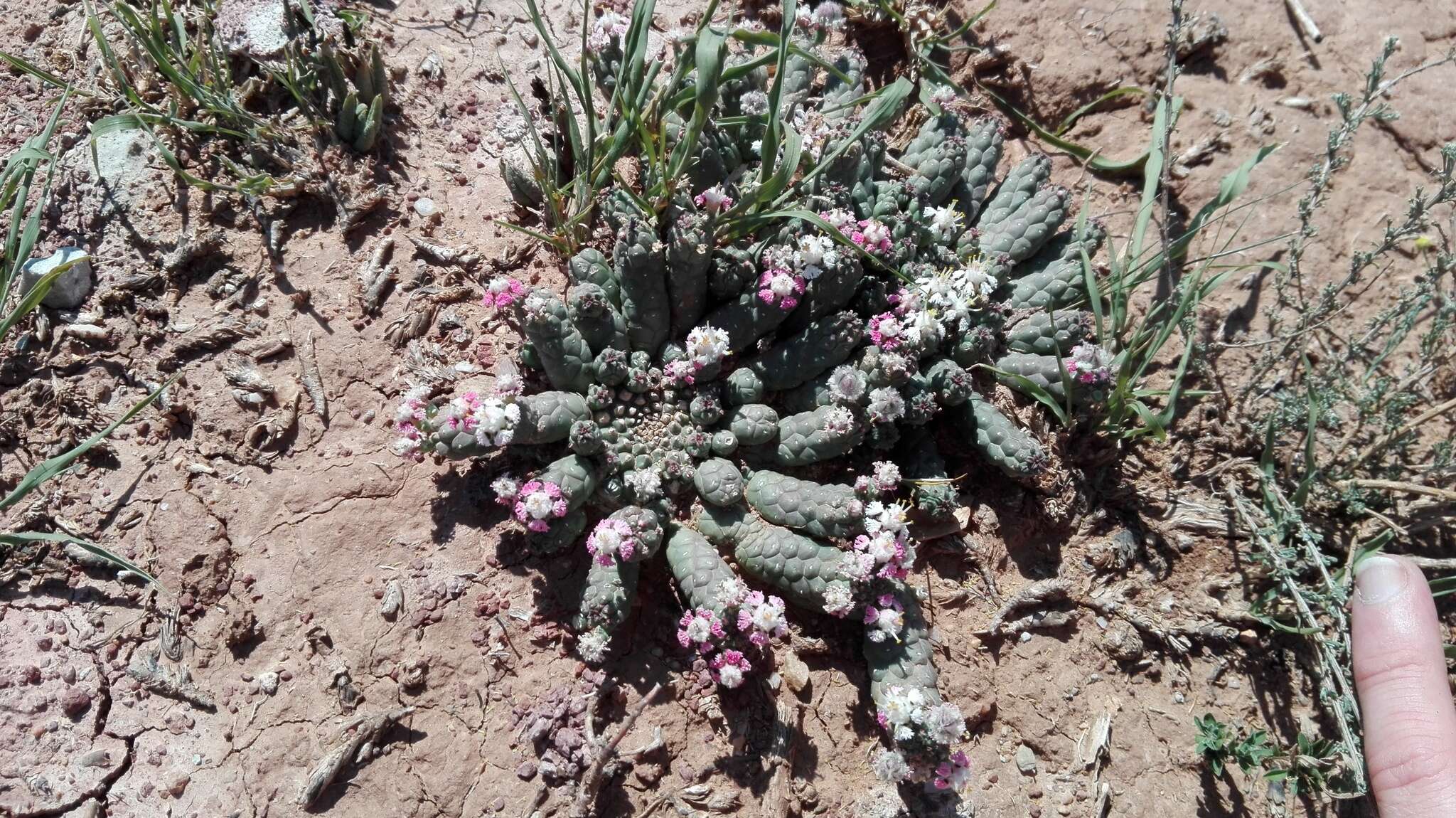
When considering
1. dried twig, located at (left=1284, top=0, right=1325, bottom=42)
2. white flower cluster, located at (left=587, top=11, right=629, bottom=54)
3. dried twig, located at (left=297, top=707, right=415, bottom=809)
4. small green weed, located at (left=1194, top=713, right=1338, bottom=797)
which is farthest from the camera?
dried twig, located at (left=1284, top=0, right=1325, bottom=42)

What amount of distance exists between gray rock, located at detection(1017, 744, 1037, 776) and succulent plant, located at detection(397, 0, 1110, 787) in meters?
0.43

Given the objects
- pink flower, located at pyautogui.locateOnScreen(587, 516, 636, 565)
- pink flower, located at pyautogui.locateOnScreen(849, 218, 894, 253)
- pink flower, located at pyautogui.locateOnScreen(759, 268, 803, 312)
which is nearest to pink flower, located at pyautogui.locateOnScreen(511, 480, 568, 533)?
pink flower, located at pyautogui.locateOnScreen(587, 516, 636, 565)

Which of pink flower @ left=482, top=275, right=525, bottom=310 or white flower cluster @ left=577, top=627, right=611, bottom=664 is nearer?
white flower cluster @ left=577, top=627, right=611, bottom=664

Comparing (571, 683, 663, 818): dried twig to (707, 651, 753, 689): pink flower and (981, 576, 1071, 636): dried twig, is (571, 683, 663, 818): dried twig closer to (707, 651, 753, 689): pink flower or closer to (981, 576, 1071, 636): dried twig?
(707, 651, 753, 689): pink flower

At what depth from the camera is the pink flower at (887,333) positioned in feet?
10.8

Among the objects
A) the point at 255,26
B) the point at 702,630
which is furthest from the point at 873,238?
the point at 255,26

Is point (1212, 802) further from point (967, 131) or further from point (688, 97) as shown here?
point (688, 97)

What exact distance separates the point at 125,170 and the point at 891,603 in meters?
3.70

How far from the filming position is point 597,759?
9.39 feet

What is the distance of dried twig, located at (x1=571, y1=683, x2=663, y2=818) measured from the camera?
285cm

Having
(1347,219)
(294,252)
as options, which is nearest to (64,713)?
(294,252)

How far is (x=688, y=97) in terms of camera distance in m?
3.14

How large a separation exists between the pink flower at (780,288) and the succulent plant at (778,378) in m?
0.01

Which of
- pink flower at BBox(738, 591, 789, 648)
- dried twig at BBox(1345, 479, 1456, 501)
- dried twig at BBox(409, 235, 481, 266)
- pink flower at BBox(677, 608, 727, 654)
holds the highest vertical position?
dried twig at BBox(1345, 479, 1456, 501)
